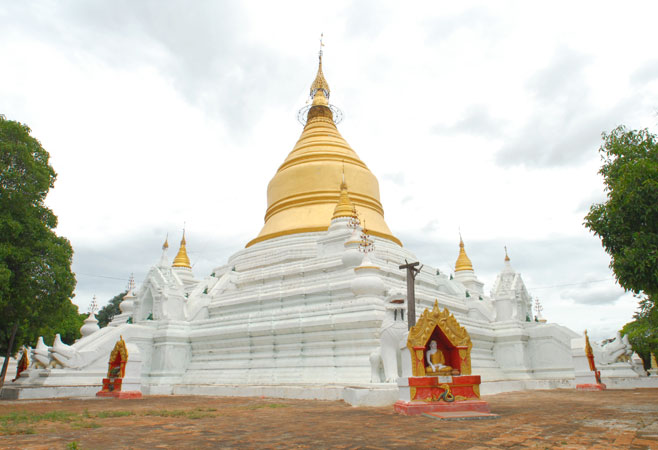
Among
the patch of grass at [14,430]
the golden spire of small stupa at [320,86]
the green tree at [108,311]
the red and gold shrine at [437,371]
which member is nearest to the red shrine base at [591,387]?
the red and gold shrine at [437,371]

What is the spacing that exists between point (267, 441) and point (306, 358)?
10509 mm

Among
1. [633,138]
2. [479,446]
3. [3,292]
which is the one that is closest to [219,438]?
[479,446]

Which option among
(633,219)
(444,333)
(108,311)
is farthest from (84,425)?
(108,311)

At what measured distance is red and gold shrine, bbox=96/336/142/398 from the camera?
15.1m

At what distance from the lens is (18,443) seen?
581 cm

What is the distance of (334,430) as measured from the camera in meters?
6.88

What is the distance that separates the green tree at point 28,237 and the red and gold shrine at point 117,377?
2.64m

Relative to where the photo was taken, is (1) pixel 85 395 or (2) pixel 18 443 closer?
(2) pixel 18 443

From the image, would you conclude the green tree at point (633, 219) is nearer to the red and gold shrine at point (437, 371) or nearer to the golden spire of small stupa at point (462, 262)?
the red and gold shrine at point (437, 371)

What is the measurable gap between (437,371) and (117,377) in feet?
36.8

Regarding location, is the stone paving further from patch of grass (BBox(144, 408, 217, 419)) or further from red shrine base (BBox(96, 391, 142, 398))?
→ red shrine base (BBox(96, 391, 142, 398))

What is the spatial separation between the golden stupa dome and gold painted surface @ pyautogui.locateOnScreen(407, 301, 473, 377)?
1483cm

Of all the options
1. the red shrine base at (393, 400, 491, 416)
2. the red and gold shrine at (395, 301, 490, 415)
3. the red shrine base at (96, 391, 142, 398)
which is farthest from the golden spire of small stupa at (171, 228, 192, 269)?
the red shrine base at (393, 400, 491, 416)

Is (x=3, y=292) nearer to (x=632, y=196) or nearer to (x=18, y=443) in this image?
(x=18, y=443)
